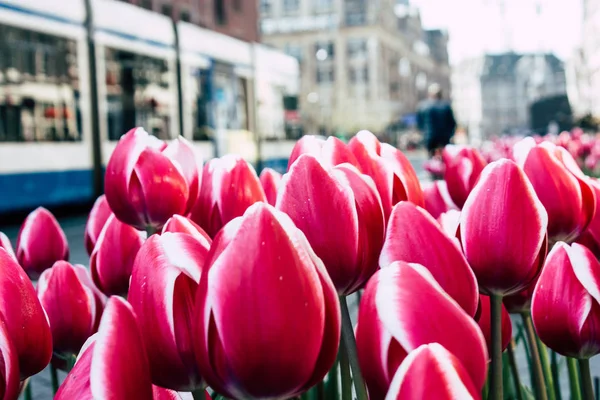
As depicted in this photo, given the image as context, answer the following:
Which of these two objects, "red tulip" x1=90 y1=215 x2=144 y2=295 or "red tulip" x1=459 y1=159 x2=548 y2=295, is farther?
"red tulip" x1=90 y1=215 x2=144 y2=295

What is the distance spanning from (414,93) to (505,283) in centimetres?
10600

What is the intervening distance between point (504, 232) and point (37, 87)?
10787 millimetres

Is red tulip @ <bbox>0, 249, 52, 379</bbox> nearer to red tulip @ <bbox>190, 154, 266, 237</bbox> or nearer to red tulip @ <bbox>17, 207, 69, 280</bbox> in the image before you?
red tulip @ <bbox>190, 154, 266, 237</bbox>

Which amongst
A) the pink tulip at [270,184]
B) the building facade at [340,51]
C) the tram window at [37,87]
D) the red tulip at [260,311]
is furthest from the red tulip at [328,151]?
the building facade at [340,51]

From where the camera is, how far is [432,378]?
21.9 inches

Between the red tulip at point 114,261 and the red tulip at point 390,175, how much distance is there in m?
0.39

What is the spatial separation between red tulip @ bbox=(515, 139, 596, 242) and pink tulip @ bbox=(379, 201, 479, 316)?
16.1 inches

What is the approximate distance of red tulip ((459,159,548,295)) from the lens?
90 cm

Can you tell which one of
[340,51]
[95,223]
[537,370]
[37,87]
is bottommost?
[537,370]

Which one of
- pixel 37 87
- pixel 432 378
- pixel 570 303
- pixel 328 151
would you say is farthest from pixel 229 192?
pixel 37 87

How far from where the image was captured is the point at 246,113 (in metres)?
17.4

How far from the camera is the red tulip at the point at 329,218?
0.87 meters

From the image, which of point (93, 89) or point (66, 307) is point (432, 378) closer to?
point (66, 307)

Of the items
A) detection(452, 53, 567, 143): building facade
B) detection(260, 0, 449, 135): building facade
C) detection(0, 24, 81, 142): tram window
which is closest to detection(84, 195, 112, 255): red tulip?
detection(0, 24, 81, 142): tram window
